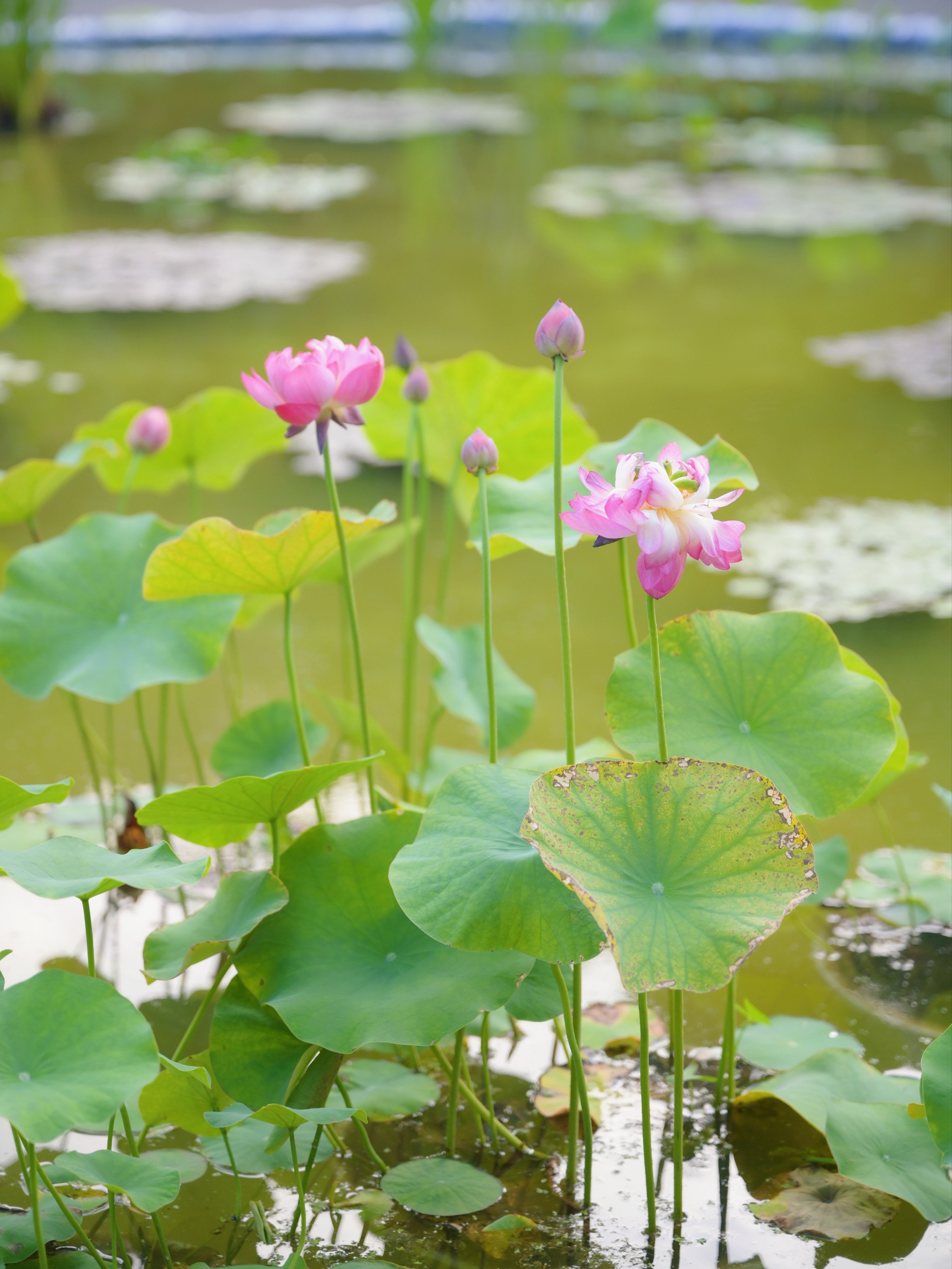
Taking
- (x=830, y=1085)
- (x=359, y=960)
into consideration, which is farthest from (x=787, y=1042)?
(x=359, y=960)

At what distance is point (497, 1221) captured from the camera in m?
1.01

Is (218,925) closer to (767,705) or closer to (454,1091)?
(454,1091)

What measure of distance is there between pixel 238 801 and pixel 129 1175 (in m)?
0.28

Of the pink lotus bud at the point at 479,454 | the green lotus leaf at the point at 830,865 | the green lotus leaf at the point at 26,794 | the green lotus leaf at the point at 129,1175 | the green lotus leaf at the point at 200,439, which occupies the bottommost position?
the green lotus leaf at the point at 129,1175

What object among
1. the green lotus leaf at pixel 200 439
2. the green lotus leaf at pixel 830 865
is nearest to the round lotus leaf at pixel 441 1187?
the green lotus leaf at pixel 830 865

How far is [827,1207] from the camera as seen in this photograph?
103cm

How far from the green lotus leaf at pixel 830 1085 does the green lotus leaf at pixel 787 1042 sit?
1.9 inches

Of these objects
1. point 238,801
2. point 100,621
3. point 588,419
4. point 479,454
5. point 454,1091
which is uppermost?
point 588,419

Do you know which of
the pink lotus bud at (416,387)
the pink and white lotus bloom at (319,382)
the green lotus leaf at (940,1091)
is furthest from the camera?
the pink lotus bud at (416,387)

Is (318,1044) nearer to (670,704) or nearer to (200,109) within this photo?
(670,704)

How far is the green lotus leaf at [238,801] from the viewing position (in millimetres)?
957

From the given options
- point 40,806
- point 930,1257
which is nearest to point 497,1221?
point 930,1257

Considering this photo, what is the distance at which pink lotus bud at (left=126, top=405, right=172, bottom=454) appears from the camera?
1445 millimetres

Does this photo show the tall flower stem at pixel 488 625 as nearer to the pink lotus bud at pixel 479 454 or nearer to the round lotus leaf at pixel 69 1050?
the pink lotus bud at pixel 479 454
